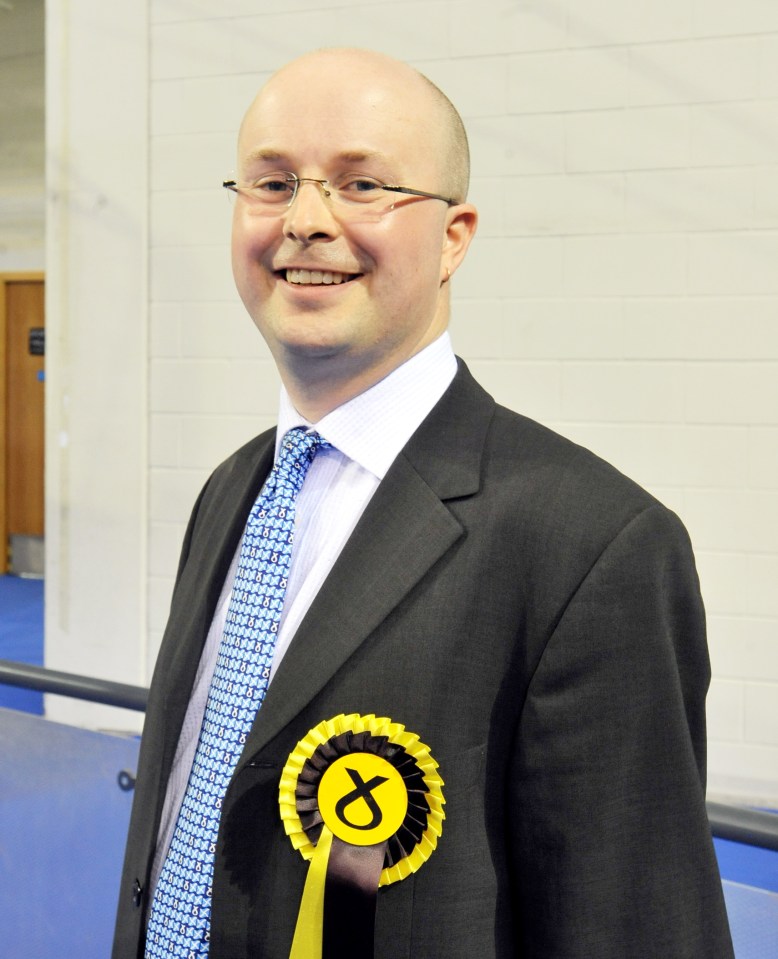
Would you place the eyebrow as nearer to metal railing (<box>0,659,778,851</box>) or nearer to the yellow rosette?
the yellow rosette

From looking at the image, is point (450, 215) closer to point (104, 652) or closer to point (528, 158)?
point (528, 158)

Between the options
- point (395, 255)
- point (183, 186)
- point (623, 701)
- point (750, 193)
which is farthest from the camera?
point (183, 186)

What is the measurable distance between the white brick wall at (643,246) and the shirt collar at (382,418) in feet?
6.85

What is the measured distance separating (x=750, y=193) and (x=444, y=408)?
7.30ft

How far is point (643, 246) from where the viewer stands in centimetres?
287

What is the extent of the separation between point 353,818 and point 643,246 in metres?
2.42

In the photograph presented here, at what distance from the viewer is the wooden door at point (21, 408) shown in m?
6.77

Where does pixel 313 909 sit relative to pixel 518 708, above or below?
below

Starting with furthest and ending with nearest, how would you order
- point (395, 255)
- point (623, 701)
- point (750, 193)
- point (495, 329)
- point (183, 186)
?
1. point (183, 186)
2. point (495, 329)
3. point (750, 193)
4. point (395, 255)
5. point (623, 701)

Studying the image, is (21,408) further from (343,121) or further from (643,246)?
A: (343,121)

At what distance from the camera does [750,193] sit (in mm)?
2771

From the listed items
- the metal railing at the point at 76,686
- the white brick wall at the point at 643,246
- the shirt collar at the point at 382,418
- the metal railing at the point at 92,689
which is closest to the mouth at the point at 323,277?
the shirt collar at the point at 382,418

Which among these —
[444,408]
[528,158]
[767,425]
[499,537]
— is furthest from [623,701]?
[528,158]

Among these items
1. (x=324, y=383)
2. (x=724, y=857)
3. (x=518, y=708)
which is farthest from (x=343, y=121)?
(x=724, y=857)
